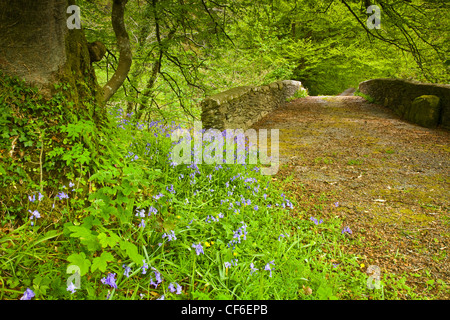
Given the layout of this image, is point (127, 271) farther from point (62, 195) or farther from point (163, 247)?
point (62, 195)

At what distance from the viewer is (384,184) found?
3555mm

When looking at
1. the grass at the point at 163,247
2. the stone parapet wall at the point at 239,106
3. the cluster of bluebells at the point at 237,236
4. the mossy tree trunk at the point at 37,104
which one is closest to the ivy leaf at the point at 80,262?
the grass at the point at 163,247

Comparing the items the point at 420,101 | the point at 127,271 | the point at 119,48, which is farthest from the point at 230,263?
the point at 420,101

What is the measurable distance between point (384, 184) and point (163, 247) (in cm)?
332

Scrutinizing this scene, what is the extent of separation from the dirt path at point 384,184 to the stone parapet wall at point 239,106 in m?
0.74

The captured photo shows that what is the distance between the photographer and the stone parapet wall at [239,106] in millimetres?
5051

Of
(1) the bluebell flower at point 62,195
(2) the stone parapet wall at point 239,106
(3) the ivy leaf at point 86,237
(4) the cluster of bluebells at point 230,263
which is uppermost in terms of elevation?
(2) the stone parapet wall at point 239,106

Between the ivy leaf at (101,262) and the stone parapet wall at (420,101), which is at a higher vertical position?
the stone parapet wall at (420,101)

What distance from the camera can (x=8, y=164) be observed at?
66.9 inches

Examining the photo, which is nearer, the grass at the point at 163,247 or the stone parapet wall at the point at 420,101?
the grass at the point at 163,247

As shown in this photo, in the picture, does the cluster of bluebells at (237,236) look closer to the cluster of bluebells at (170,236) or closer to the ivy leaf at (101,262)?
the cluster of bluebells at (170,236)
